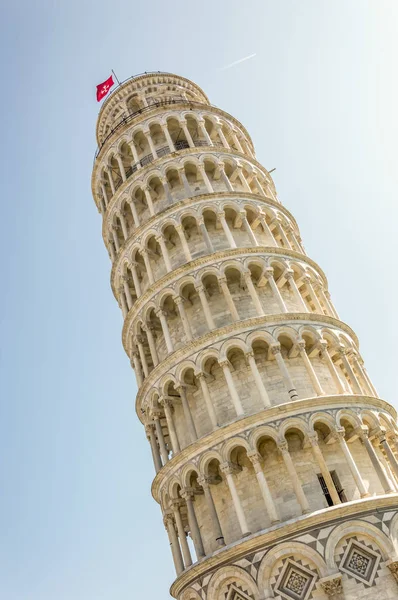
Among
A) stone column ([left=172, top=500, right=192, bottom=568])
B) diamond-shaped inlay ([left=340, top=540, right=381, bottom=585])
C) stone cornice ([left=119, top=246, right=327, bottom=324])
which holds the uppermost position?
stone cornice ([left=119, top=246, right=327, bottom=324])

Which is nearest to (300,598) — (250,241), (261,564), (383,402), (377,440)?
(261,564)

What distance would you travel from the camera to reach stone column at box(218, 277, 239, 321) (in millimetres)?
21969

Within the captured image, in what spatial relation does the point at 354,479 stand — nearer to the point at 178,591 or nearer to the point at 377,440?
the point at 377,440

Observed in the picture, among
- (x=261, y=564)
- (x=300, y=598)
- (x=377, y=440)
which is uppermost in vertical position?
(x=377, y=440)

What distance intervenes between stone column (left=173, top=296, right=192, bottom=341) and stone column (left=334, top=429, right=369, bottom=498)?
639cm

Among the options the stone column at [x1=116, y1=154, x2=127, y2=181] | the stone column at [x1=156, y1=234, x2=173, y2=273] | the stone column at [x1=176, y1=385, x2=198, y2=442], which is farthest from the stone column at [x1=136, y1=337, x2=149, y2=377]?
the stone column at [x1=116, y1=154, x2=127, y2=181]

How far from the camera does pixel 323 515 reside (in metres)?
17.2

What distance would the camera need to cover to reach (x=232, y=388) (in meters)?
20.3

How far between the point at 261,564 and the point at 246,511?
1911mm

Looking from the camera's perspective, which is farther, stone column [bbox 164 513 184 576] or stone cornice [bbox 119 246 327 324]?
stone cornice [bbox 119 246 327 324]

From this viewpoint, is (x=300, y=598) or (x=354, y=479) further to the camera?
(x=354, y=479)

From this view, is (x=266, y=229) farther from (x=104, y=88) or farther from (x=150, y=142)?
(x=104, y=88)

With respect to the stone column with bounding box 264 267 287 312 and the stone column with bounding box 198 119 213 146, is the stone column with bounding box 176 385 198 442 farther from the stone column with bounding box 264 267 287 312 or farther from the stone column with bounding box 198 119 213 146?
the stone column with bounding box 198 119 213 146

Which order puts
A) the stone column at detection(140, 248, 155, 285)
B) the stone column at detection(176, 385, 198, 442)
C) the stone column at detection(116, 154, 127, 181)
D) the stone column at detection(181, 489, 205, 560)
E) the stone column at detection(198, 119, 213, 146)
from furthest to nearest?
the stone column at detection(116, 154, 127, 181), the stone column at detection(198, 119, 213, 146), the stone column at detection(140, 248, 155, 285), the stone column at detection(176, 385, 198, 442), the stone column at detection(181, 489, 205, 560)
